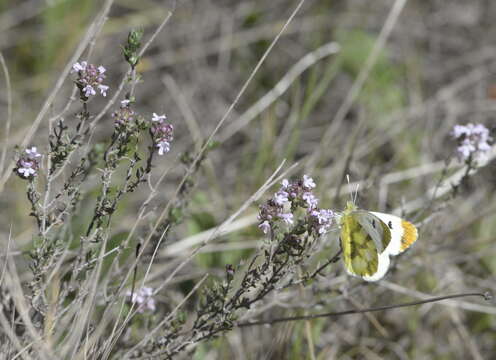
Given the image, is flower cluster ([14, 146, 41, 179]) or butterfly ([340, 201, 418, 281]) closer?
flower cluster ([14, 146, 41, 179])

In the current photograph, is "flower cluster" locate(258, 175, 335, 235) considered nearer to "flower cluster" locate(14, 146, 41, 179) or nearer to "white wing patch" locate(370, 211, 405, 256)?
"white wing patch" locate(370, 211, 405, 256)

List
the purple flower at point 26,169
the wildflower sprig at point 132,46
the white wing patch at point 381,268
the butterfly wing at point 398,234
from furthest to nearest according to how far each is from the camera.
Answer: the butterfly wing at point 398,234 → the white wing patch at point 381,268 → the wildflower sprig at point 132,46 → the purple flower at point 26,169

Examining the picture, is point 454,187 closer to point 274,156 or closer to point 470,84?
point 274,156

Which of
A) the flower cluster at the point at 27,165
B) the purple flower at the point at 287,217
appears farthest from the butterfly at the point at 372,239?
the flower cluster at the point at 27,165

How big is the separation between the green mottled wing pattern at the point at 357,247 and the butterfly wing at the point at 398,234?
46 millimetres

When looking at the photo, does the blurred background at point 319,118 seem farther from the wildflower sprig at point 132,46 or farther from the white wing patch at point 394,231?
the wildflower sprig at point 132,46

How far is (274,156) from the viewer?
401cm

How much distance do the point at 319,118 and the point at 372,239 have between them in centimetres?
290

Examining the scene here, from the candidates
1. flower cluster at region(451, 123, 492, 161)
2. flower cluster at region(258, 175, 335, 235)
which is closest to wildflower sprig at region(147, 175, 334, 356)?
flower cluster at region(258, 175, 335, 235)

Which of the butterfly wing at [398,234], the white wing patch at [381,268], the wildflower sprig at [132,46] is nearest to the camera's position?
the wildflower sprig at [132,46]

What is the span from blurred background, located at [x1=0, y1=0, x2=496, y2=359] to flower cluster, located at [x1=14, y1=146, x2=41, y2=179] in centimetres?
128

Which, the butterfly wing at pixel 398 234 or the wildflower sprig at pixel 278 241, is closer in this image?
the wildflower sprig at pixel 278 241

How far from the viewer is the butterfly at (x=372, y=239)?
230 centimetres

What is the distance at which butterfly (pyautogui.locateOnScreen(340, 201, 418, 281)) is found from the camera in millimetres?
2303
